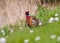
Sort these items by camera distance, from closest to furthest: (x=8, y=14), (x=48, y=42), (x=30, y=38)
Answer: (x=48, y=42), (x=30, y=38), (x=8, y=14)

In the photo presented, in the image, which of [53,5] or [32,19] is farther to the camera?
[53,5]

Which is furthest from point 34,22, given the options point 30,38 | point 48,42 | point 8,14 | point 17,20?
point 8,14

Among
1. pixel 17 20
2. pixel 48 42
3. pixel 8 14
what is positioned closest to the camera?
pixel 48 42

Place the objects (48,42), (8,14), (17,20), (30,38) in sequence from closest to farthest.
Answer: (48,42) < (30,38) < (17,20) < (8,14)

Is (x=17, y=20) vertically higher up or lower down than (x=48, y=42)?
lower down

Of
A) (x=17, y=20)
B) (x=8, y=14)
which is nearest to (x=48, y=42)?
(x=17, y=20)

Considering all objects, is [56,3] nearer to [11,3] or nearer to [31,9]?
[31,9]

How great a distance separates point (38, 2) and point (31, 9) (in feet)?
2.12

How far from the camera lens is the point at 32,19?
397 inches

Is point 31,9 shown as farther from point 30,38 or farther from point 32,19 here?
point 30,38

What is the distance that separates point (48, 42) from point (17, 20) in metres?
10.6

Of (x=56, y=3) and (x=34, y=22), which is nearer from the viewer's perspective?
(x=34, y=22)

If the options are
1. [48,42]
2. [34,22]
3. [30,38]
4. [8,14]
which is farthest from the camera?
[8,14]

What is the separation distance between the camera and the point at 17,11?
16.9 metres
